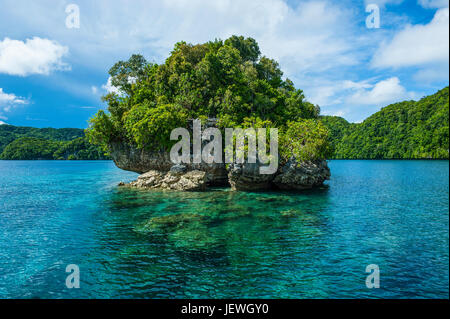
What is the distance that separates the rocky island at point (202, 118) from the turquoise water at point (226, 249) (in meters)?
7.88

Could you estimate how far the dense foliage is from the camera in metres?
32.1

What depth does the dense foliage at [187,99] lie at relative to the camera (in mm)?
32062

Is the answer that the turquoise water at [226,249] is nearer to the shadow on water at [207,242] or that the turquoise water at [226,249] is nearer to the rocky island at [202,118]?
the shadow on water at [207,242]

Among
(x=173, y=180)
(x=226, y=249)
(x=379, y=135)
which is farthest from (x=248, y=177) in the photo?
(x=379, y=135)

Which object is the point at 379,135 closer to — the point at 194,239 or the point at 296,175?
the point at 296,175

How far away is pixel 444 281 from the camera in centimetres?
916

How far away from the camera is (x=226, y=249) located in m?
12.4

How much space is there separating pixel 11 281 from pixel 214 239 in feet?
29.6

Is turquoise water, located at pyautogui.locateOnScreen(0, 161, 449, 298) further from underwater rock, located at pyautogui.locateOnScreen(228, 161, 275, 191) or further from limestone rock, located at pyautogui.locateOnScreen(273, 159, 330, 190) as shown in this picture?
limestone rock, located at pyautogui.locateOnScreen(273, 159, 330, 190)

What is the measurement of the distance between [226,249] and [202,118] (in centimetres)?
2271

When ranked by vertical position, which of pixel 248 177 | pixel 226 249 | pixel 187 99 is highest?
pixel 187 99

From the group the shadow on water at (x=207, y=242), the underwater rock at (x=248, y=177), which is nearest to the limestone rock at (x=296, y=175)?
the underwater rock at (x=248, y=177)

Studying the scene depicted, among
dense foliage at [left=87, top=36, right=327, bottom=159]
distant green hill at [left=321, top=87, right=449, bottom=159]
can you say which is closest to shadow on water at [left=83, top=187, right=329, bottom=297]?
dense foliage at [left=87, top=36, right=327, bottom=159]

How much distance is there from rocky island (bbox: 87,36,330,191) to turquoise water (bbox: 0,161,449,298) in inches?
310
